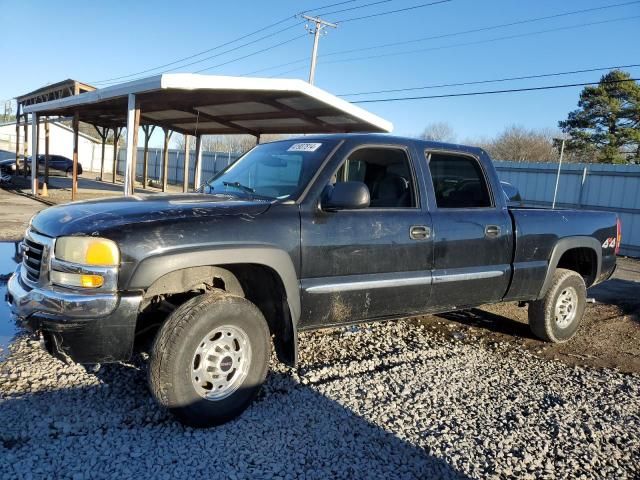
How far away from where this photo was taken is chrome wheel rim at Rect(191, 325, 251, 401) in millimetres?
3279

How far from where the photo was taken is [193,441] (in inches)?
122

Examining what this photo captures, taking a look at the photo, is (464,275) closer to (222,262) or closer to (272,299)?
(272,299)

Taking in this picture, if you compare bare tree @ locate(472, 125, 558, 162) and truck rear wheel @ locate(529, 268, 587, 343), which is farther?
bare tree @ locate(472, 125, 558, 162)

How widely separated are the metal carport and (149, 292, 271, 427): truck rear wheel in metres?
9.02

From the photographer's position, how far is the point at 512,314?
6867 mm

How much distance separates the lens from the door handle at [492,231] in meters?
4.63

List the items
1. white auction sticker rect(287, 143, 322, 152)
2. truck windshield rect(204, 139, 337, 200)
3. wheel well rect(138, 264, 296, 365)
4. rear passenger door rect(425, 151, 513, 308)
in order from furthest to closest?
rear passenger door rect(425, 151, 513, 308)
white auction sticker rect(287, 143, 322, 152)
truck windshield rect(204, 139, 337, 200)
wheel well rect(138, 264, 296, 365)

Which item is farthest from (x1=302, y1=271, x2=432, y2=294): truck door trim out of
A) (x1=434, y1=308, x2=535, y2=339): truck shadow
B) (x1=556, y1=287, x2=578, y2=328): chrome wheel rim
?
(x1=434, y1=308, x2=535, y2=339): truck shadow

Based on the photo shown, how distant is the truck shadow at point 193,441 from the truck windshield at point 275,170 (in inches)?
60.8

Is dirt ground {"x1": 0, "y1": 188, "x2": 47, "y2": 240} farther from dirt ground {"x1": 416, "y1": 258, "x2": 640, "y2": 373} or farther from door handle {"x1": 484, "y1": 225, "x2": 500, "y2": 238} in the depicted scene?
door handle {"x1": 484, "y1": 225, "x2": 500, "y2": 238}

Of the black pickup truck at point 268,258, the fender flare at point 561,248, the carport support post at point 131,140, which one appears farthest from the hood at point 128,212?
the carport support post at point 131,140

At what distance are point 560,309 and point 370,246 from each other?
9.38 feet

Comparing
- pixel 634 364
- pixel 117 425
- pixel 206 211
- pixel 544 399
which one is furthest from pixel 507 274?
pixel 117 425

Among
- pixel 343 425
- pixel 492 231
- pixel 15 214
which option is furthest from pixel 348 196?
pixel 15 214
